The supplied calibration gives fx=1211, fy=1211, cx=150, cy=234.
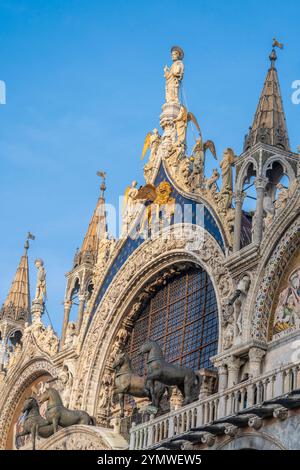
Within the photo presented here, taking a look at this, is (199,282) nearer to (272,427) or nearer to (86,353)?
(86,353)

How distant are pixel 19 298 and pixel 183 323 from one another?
11.8m

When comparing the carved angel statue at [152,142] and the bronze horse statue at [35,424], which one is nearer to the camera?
the bronze horse statue at [35,424]

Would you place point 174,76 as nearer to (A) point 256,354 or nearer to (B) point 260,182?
(B) point 260,182

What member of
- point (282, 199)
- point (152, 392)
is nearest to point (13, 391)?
point (152, 392)

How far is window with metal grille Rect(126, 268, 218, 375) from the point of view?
29031 millimetres

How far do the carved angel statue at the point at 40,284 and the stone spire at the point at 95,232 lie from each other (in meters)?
2.84

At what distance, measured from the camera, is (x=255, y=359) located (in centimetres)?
2528

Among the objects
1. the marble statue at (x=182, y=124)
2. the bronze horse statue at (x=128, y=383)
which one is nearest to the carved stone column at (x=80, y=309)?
the marble statue at (x=182, y=124)

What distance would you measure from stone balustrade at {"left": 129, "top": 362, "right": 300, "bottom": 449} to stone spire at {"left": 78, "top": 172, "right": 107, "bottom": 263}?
1047 cm

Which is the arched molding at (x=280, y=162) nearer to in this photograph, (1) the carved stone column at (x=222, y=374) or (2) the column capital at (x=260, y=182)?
(2) the column capital at (x=260, y=182)

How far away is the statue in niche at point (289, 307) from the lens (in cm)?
2506

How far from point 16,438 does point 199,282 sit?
10.3 meters

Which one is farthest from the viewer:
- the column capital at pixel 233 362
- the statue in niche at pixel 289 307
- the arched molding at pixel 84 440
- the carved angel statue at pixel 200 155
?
the carved angel statue at pixel 200 155
